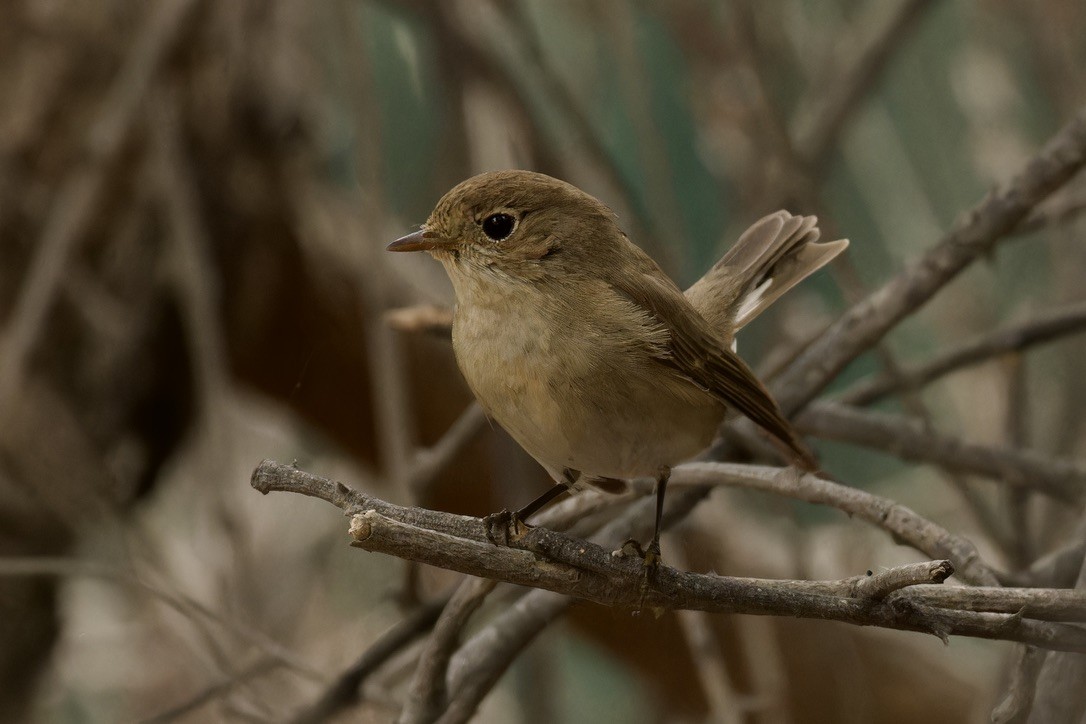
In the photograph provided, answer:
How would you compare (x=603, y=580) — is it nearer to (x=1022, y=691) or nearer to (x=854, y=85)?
(x=1022, y=691)

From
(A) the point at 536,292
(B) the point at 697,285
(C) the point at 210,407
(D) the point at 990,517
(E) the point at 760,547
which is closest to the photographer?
(A) the point at 536,292

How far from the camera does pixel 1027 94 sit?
5945 millimetres

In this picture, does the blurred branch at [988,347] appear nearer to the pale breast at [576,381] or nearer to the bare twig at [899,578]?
the pale breast at [576,381]

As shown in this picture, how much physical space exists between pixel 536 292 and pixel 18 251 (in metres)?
2.32

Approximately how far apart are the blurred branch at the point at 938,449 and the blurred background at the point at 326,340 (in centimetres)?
19

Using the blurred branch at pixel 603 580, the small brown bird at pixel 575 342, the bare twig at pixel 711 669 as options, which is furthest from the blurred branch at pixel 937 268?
the blurred branch at pixel 603 580

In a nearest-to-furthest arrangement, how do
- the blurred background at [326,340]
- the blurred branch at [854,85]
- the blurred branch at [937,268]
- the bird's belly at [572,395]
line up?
the bird's belly at [572,395], the blurred branch at [937,268], the blurred background at [326,340], the blurred branch at [854,85]

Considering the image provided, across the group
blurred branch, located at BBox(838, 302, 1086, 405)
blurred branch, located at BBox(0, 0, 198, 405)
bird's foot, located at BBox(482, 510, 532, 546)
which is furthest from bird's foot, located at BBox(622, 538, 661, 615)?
blurred branch, located at BBox(0, 0, 198, 405)

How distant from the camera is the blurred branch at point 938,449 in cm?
307

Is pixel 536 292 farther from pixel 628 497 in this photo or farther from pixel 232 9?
pixel 232 9

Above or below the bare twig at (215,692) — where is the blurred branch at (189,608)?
above

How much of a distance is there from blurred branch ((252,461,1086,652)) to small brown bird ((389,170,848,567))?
31 centimetres

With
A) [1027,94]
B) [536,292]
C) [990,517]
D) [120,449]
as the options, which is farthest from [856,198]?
[536,292]

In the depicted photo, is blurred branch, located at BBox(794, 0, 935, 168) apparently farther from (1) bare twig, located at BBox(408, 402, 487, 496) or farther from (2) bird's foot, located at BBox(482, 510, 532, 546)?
(2) bird's foot, located at BBox(482, 510, 532, 546)
